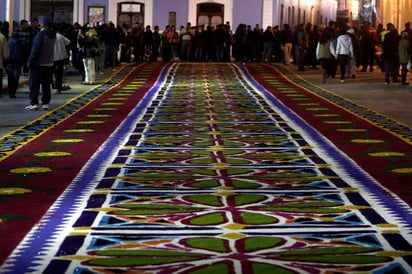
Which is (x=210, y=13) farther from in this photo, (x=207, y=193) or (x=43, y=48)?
(x=207, y=193)

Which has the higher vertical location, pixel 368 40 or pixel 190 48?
pixel 368 40

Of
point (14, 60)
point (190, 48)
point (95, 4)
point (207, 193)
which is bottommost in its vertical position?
point (207, 193)

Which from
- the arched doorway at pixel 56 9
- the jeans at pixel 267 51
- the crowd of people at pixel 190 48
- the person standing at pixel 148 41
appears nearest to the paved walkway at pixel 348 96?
the crowd of people at pixel 190 48

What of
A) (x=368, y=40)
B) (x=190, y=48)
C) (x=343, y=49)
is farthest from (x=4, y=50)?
(x=190, y=48)

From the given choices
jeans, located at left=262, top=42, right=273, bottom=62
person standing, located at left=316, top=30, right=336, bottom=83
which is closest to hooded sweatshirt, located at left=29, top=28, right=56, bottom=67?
person standing, located at left=316, top=30, right=336, bottom=83

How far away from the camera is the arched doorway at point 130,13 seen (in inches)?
1715

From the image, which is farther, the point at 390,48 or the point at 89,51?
the point at 390,48

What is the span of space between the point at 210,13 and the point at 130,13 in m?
3.50

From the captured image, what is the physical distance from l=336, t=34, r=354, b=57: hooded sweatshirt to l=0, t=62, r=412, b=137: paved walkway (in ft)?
2.46

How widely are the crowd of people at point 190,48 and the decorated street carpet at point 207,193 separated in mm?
1479

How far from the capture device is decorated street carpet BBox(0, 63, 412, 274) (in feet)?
19.1

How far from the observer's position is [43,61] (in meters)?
15.8

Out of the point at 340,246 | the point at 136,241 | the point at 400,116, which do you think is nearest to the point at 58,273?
the point at 136,241

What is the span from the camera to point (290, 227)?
21.8ft
